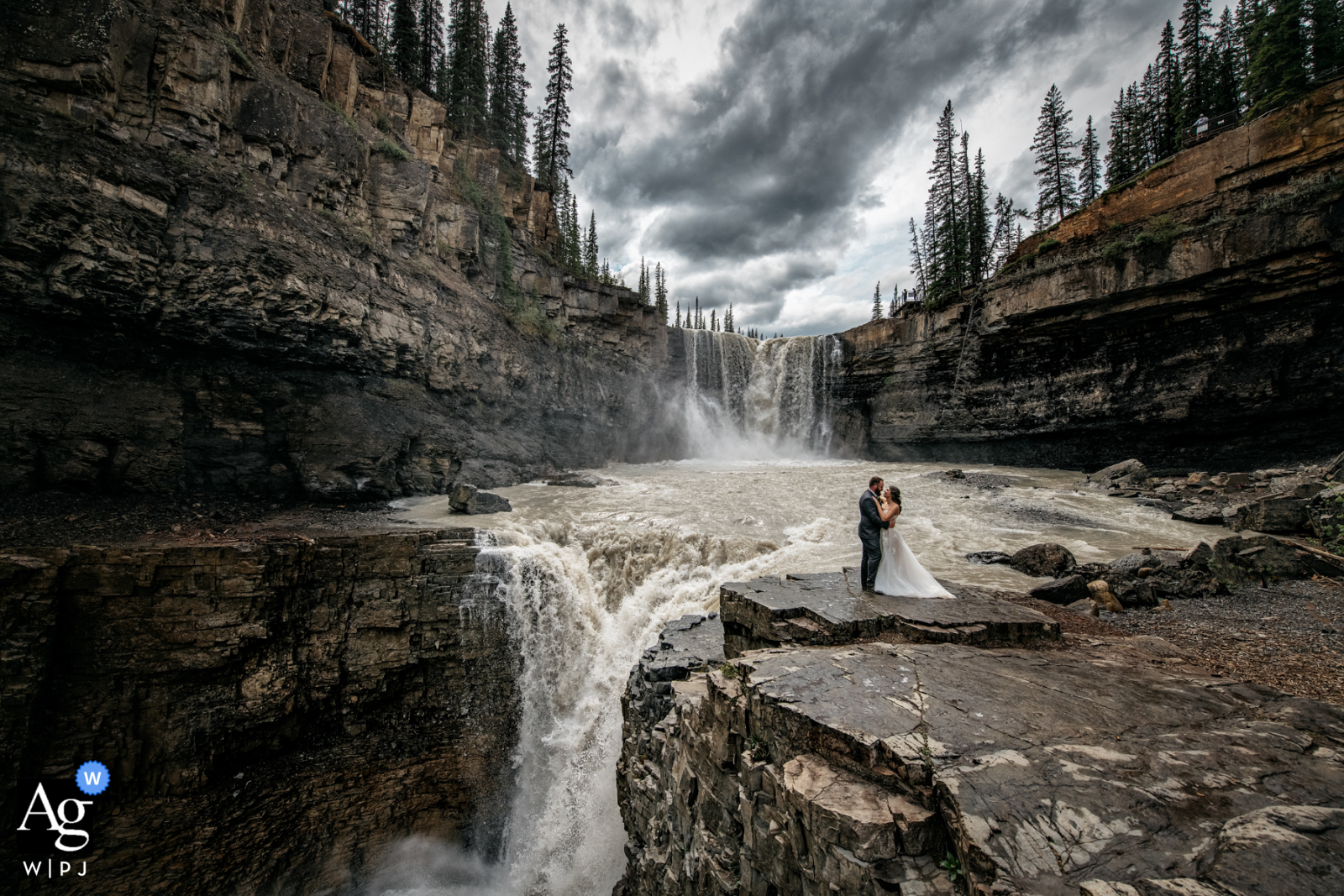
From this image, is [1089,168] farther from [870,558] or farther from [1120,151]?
[870,558]

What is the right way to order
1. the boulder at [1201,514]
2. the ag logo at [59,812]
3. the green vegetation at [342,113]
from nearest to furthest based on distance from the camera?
the ag logo at [59,812] → the boulder at [1201,514] → the green vegetation at [342,113]

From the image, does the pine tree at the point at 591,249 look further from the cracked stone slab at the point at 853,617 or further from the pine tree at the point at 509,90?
the cracked stone slab at the point at 853,617

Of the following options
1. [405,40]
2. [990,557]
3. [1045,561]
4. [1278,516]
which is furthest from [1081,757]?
[405,40]

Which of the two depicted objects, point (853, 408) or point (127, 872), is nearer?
point (127, 872)

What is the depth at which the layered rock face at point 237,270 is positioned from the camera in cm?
1012

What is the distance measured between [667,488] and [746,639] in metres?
13.0

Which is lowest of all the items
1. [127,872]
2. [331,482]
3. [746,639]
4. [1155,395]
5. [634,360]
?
[127,872]

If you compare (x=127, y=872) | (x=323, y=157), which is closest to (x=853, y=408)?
(x=323, y=157)

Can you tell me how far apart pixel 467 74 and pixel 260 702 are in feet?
106

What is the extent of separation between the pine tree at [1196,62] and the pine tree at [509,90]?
125 feet

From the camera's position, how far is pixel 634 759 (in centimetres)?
665

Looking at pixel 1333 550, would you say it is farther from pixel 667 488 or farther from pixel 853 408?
pixel 853 408

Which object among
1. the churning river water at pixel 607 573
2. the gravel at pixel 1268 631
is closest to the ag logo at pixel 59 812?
the churning river water at pixel 607 573

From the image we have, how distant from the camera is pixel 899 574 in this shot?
6.71m
